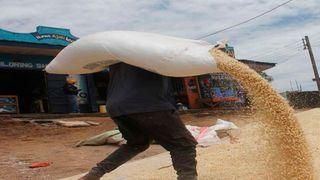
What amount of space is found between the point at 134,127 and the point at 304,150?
133 centimetres

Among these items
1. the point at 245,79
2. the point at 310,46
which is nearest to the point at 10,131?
the point at 245,79

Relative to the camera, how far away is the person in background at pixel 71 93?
16188 mm

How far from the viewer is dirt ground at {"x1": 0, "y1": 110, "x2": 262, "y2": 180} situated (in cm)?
630

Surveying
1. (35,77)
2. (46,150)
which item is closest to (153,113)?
(46,150)

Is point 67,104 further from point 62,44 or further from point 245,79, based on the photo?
point 245,79

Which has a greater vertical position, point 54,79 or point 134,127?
point 54,79

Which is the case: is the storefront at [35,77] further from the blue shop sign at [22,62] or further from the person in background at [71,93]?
the person in background at [71,93]

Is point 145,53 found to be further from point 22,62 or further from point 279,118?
point 22,62

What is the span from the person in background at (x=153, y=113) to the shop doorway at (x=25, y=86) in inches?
589

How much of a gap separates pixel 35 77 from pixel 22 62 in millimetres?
2194

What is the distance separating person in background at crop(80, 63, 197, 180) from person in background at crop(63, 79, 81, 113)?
12.6 metres

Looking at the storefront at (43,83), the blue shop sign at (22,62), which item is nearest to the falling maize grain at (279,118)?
the storefront at (43,83)

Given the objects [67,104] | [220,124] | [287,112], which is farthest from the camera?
[67,104]

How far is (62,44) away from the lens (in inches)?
658
